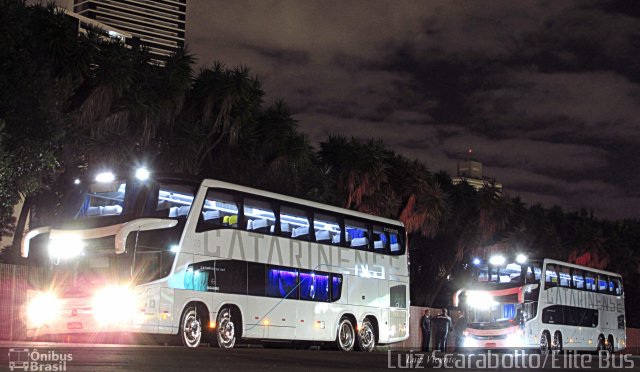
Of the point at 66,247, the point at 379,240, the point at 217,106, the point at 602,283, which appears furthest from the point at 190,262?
the point at 602,283

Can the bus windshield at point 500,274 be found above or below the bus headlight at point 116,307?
above

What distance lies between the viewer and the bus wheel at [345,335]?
26641mm

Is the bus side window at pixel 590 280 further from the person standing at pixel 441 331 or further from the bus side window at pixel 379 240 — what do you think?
the bus side window at pixel 379 240

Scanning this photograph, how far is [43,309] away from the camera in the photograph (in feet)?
68.4

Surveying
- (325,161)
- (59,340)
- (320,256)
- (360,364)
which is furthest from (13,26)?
(325,161)

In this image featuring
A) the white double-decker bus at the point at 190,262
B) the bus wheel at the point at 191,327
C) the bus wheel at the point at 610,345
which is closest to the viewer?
the white double-decker bus at the point at 190,262

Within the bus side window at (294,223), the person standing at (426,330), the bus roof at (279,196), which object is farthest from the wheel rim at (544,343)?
the bus side window at (294,223)

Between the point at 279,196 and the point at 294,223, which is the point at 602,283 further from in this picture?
the point at 279,196

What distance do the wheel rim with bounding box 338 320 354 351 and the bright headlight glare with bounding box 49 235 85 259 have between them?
8557mm

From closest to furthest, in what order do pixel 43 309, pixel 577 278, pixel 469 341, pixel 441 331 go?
pixel 43 309 < pixel 441 331 < pixel 469 341 < pixel 577 278

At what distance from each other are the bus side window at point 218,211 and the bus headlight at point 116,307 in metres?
2.28

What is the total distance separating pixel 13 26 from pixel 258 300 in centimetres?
995

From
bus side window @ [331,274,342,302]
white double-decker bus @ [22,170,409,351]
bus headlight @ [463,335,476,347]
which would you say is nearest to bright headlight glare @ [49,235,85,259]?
white double-decker bus @ [22,170,409,351]

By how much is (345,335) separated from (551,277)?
1256cm
